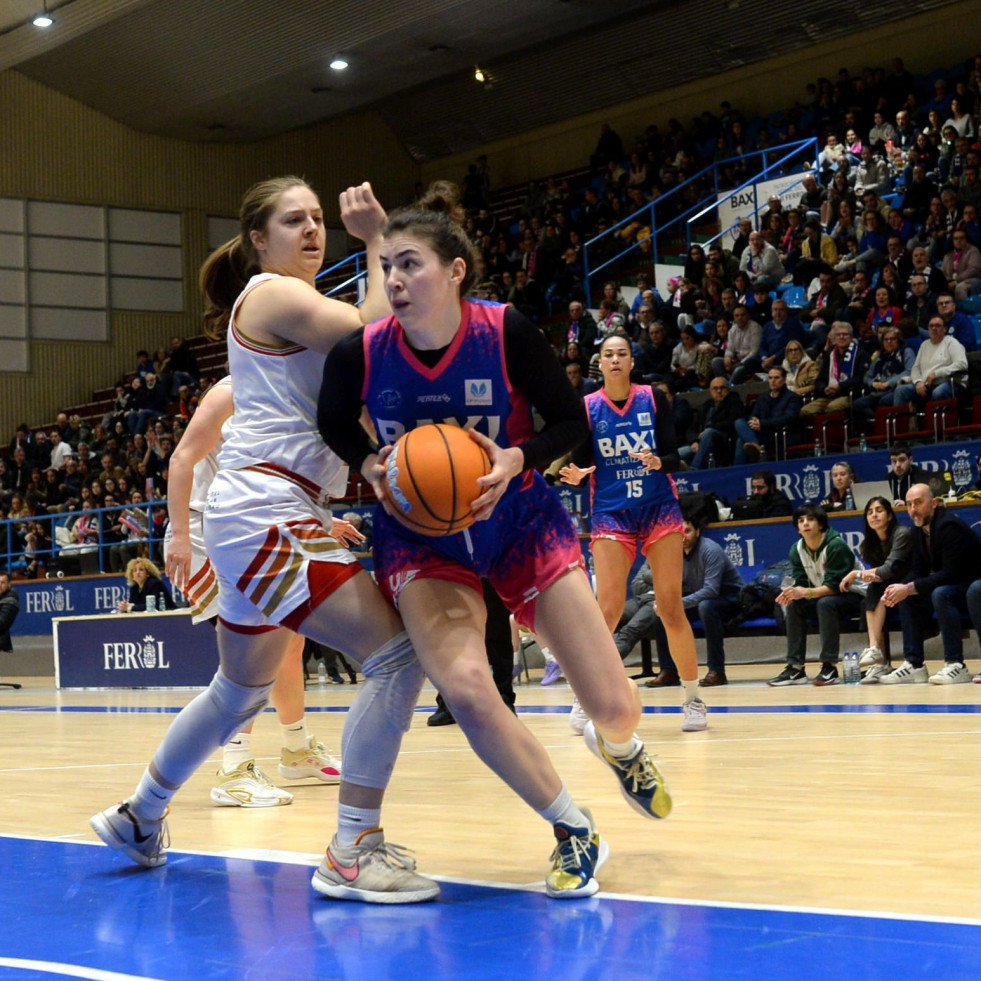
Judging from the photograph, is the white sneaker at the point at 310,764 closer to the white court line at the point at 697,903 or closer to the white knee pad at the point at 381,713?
the white court line at the point at 697,903

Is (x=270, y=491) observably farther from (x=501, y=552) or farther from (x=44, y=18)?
(x=44, y=18)

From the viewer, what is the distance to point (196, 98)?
26.2 m

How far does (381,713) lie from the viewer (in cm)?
321

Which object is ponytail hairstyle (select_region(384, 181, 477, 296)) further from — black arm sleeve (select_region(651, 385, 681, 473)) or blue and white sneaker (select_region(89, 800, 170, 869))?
black arm sleeve (select_region(651, 385, 681, 473))

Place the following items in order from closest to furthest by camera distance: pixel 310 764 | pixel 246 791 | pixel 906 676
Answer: pixel 246 791 < pixel 310 764 < pixel 906 676

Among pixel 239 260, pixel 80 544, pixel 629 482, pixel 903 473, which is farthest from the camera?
pixel 80 544

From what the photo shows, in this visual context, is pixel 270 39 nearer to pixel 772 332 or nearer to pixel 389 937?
pixel 772 332

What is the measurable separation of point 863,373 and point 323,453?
36.2 feet

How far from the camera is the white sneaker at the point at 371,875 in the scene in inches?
122

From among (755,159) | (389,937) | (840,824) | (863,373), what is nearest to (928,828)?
(840,824)

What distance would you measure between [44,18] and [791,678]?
17230mm

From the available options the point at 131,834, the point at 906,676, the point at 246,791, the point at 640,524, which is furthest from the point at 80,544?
the point at 131,834

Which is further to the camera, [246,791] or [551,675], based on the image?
[551,675]

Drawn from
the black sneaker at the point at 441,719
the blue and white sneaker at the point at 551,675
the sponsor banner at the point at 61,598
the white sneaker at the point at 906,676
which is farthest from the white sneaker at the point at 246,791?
the sponsor banner at the point at 61,598
